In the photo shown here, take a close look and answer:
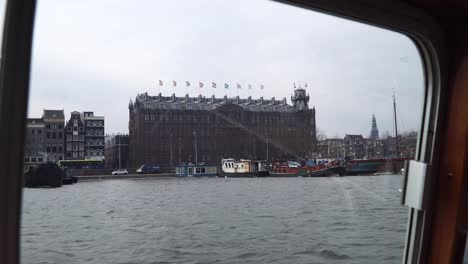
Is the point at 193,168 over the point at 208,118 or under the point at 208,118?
under

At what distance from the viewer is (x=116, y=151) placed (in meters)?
2.25

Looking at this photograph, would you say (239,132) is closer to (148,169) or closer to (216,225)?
(148,169)

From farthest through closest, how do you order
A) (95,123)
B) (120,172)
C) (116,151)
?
(120,172), (116,151), (95,123)

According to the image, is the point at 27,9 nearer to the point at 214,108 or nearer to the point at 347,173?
the point at 214,108

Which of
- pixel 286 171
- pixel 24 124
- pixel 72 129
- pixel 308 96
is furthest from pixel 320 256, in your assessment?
pixel 24 124

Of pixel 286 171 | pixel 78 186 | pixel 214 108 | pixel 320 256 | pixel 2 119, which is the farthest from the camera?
pixel 286 171

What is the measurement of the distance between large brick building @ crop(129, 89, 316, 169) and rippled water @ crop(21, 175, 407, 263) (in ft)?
1.27

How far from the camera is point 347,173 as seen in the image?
418cm

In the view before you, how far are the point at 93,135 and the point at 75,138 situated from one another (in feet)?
0.33

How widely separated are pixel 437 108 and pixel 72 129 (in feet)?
5.53

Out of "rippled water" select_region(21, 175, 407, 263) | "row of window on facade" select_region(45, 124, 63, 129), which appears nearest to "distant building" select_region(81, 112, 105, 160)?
"row of window on facade" select_region(45, 124, 63, 129)

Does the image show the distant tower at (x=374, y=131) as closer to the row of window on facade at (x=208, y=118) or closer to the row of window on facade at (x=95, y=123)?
the row of window on facade at (x=208, y=118)

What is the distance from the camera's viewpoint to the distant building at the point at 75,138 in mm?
1748

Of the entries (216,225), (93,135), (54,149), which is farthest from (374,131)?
(216,225)
